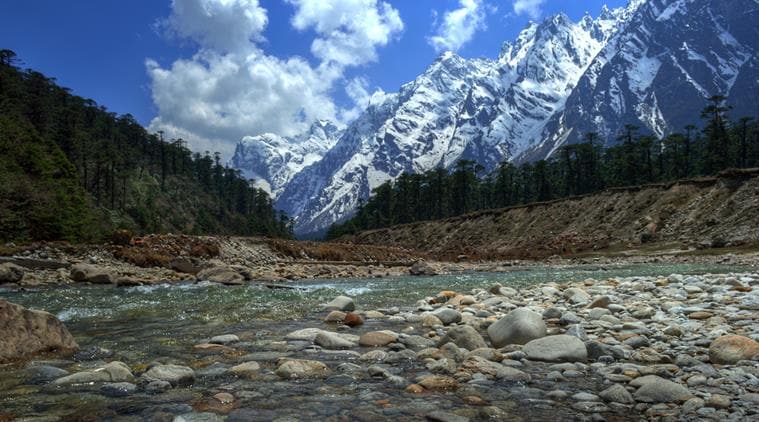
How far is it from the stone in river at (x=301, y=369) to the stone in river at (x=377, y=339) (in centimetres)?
175

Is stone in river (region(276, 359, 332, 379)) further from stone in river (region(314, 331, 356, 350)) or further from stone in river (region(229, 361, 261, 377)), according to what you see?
stone in river (region(314, 331, 356, 350))

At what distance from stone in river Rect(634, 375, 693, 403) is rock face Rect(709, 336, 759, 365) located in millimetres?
1619

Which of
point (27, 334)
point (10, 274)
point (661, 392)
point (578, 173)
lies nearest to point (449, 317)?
point (661, 392)

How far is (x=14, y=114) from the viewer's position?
76.7 m

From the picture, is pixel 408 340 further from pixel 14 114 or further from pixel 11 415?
pixel 14 114

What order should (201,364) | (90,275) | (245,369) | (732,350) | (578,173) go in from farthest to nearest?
(578,173)
(90,275)
(201,364)
(245,369)
(732,350)

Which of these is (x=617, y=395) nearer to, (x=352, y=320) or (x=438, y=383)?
(x=438, y=383)

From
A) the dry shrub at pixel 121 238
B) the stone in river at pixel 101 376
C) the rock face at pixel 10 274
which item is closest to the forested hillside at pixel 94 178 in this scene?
the dry shrub at pixel 121 238

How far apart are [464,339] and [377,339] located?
5.26 feet

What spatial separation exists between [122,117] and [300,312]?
17176 cm

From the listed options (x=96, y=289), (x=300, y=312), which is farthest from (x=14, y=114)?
(x=300, y=312)

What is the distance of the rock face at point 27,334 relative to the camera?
738 cm

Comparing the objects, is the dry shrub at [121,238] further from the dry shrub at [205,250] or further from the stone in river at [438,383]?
the stone in river at [438,383]

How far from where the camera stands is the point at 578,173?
116750 millimetres
